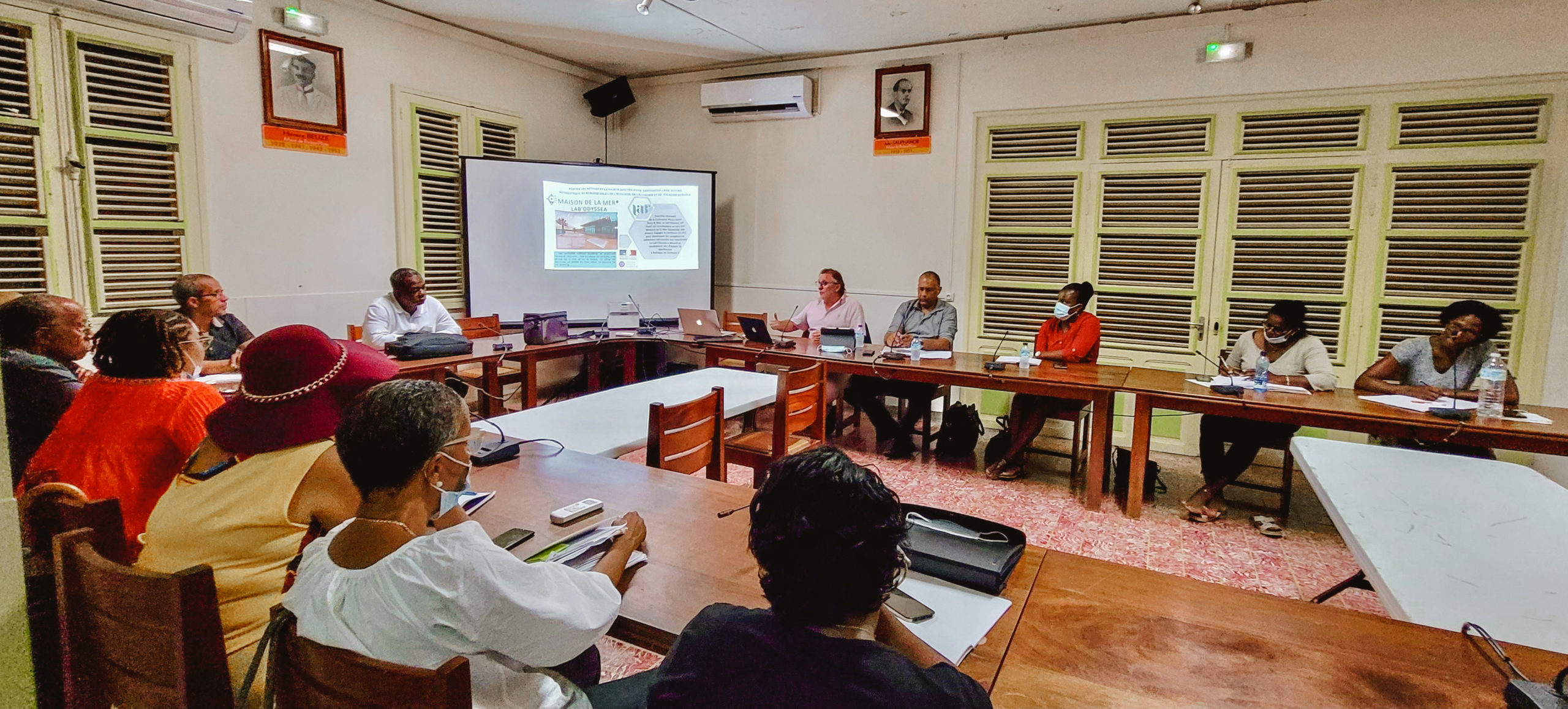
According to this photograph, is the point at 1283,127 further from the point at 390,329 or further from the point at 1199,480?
the point at 390,329

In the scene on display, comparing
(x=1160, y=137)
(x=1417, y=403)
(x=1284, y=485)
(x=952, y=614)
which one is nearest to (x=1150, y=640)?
(x=952, y=614)

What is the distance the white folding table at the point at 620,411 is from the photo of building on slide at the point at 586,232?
2.52 metres

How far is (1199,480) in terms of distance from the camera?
425 cm

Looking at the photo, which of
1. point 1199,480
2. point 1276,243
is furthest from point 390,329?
point 1276,243

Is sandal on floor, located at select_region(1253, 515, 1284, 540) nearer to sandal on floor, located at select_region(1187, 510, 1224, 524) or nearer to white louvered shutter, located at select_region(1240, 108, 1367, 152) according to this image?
sandal on floor, located at select_region(1187, 510, 1224, 524)

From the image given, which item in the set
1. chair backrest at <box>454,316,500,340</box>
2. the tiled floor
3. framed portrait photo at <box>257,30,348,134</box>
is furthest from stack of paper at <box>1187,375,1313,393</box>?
framed portrait photo at <box>257,30,348,134</box>

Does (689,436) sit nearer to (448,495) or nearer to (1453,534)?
(448,495)

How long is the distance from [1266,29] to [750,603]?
15.8 feet

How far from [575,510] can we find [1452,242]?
491 cm

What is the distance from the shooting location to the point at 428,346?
395 centimetres

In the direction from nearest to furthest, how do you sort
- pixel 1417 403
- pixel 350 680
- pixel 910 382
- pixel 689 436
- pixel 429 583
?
pixel 350 680 → pixel 429 583 → pixel 689 436 → pixel 1417 403 → pixel 910 382

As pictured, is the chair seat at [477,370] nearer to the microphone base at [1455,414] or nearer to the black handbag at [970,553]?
the black handbag at [970,553]

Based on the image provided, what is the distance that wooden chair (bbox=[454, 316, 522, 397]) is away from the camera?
4895 mm

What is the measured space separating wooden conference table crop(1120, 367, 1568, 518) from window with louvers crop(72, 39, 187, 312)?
4905mm
